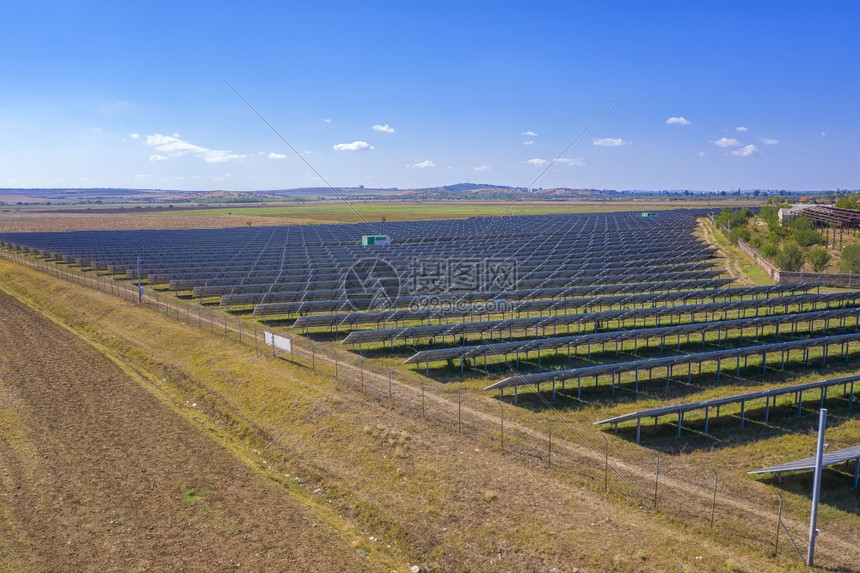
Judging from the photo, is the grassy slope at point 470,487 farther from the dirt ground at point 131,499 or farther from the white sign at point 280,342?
the white sign at point 280,342

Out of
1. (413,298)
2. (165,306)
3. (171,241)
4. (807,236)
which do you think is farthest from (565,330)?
(171,241)

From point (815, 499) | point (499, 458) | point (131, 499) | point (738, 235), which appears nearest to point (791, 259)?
point (738, 235)

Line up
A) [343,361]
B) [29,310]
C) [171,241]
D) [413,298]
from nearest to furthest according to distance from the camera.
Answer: [343,361] < [413,298] < [29,310] < [171,241]

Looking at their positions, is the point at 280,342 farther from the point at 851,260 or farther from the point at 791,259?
the point at 851,260

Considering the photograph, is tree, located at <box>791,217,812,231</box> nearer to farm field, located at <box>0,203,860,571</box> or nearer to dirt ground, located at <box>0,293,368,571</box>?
farm field, located at <box>0,203,860,571</box>

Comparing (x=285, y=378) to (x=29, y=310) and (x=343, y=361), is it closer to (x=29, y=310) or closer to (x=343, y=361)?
(x=343, y=361)
